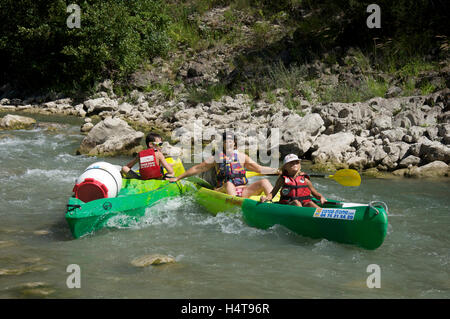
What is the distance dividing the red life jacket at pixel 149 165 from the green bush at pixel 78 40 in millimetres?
10611

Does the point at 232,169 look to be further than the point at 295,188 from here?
Yes

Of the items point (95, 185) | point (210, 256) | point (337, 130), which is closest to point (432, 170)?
point (337, 130)

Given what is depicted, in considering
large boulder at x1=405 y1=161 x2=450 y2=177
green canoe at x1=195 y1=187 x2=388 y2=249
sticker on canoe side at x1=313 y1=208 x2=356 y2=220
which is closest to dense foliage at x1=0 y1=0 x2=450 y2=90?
large boulder at x1=405 y1=161 x2=450 y2=177

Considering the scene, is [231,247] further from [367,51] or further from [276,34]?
[276,34]

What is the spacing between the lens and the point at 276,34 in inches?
648

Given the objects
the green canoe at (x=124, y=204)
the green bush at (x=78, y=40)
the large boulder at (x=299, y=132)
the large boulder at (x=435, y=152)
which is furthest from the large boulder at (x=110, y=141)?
the green bush at (x=78, y=40)

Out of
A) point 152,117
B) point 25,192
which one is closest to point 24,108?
point 152,117

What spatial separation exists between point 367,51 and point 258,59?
11.0ft

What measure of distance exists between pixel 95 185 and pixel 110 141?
425 centimetres

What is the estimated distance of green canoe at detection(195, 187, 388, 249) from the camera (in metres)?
3.84

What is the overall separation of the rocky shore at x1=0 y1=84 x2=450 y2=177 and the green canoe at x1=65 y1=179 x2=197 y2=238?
3.14 meters

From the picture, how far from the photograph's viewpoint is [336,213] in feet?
13.2
